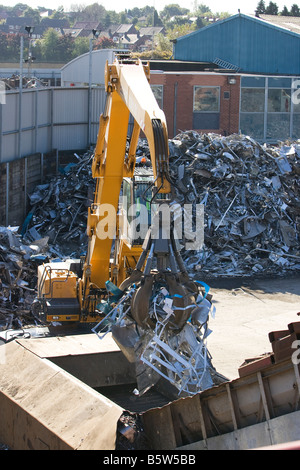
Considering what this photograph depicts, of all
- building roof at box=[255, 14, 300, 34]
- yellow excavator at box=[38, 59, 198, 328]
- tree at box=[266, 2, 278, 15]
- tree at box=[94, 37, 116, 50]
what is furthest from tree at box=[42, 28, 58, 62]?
yellow excavator at box=[38, 59, 198, 328]

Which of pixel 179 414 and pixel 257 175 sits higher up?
pixel 257 175

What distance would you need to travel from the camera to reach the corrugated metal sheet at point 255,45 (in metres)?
37.4

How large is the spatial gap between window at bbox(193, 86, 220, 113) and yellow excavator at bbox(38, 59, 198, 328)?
1874 centimetres

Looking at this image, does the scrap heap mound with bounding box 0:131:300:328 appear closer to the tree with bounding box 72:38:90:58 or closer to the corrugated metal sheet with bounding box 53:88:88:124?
the corrugated metal sheet with bounding box 53:88:88:124

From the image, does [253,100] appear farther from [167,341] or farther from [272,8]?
[272,8]

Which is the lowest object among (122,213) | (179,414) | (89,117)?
(179,414)

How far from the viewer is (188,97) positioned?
104 feet

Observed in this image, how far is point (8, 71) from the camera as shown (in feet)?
179

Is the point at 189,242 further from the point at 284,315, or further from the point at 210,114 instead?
the point at 210,114

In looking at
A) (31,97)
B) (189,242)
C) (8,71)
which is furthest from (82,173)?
(8,71)

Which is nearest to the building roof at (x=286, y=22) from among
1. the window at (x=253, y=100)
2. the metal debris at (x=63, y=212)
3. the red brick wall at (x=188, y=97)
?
the window at (x=253, y=100)

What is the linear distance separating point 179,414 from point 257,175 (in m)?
15.8

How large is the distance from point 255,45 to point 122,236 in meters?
27.4

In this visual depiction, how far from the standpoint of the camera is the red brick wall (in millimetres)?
31391
